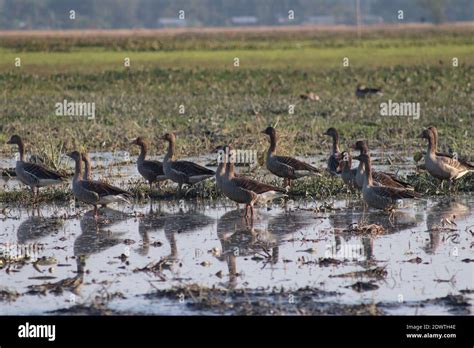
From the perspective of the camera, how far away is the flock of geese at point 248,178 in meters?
13.8

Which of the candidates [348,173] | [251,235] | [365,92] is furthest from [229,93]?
[251,235]

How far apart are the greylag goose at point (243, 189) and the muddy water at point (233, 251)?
275 millimetres

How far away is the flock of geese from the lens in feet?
45.3

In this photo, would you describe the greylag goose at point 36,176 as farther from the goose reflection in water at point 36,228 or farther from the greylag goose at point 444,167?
the greylag goose at point 444,167

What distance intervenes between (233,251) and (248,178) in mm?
2396

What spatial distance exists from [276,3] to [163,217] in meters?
149

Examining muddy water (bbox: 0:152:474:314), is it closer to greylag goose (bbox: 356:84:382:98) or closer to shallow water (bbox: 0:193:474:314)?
shallow water (bbox: 0:193:474:314)

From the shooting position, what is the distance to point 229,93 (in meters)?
32.7

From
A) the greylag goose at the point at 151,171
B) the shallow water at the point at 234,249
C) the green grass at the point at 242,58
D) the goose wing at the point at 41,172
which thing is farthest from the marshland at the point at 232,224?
the green grass at the point at 242,58

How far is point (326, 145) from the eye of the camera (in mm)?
20641

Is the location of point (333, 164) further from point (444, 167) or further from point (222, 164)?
point (222, 164)

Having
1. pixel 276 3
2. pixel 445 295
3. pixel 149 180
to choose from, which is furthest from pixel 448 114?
pixel 276 3

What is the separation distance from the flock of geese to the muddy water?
30 cm

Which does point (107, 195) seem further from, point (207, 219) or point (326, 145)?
point (326, 145)
